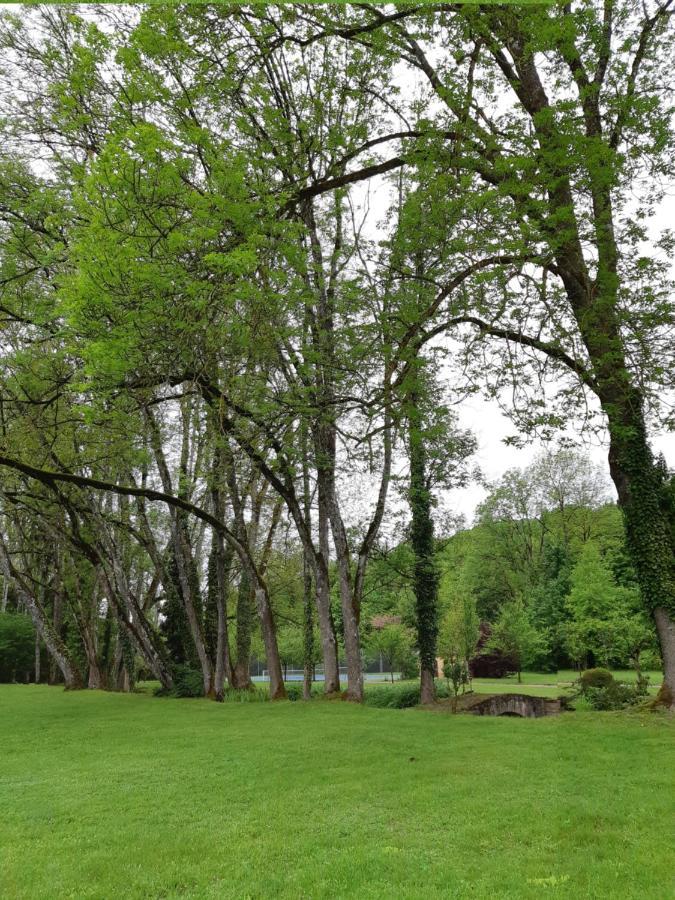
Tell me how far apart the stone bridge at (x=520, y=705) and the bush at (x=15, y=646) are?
956 inches

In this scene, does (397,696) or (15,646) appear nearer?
(397,696)

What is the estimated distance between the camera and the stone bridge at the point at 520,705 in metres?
18.7

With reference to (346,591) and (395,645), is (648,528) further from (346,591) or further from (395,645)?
(395,645)

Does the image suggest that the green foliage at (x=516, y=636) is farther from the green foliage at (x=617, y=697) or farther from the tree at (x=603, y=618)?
the green foliage at (x=617, y=697)

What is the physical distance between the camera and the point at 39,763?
9.11 meters

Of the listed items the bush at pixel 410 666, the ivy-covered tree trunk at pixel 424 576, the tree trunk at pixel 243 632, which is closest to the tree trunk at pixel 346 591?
the ivy-covered tree trunk at pixel 424 576

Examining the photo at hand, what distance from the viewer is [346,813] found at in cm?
620

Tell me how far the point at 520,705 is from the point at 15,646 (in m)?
25.8

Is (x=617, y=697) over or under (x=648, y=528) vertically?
under

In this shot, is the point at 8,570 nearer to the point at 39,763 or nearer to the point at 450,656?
the point at 39,763

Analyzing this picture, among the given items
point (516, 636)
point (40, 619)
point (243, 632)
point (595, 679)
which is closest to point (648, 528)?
point (595, 679)

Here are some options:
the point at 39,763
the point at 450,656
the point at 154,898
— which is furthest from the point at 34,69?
the point at 450,656

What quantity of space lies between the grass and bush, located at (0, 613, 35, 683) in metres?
23.1

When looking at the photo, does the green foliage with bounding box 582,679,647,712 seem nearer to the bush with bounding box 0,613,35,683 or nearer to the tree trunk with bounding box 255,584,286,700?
the tree trunk with bounding box 255,584,286,700
